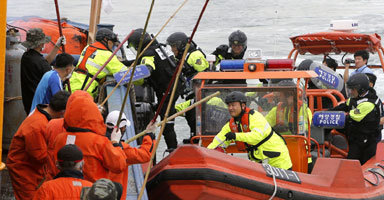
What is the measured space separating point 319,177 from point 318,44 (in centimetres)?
381

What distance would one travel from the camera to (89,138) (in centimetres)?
446

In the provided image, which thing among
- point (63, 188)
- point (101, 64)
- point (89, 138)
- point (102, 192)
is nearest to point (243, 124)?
point (101, 64)

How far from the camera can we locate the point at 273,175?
19.6ft

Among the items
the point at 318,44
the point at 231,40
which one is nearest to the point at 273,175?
the point at 231,40

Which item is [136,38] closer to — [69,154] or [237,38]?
[237,38]

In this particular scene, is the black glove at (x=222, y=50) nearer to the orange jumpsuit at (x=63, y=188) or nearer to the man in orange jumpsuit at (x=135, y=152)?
the man in orange jumpsuit at (x=135, y=152)

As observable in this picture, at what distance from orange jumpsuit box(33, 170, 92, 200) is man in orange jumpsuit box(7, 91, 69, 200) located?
0.99 metres

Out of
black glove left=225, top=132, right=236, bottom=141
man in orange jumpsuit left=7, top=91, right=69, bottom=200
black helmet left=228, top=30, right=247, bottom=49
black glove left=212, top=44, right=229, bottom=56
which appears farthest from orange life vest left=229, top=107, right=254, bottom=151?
black glove left=212, top=44, right=229, bottom=56

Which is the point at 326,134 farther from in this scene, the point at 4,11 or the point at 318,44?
the point at 4,11

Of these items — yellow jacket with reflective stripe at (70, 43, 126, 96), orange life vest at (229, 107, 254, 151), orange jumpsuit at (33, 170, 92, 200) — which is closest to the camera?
orange jumpsuit at (33, 170, 92, 200)

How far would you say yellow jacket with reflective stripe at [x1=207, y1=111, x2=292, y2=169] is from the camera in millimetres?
6203

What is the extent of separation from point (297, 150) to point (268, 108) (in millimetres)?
451

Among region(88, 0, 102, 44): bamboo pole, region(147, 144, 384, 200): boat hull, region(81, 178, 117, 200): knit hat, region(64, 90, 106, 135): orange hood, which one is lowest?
region(147, 144, 384, 200): boat hull

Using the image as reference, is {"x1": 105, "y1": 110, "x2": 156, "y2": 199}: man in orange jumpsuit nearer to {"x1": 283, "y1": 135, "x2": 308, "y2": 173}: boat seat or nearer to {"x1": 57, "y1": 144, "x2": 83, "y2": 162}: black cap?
{"x1": 57, "y1": 144, "x2": 83, "y2": 162}: black cap
